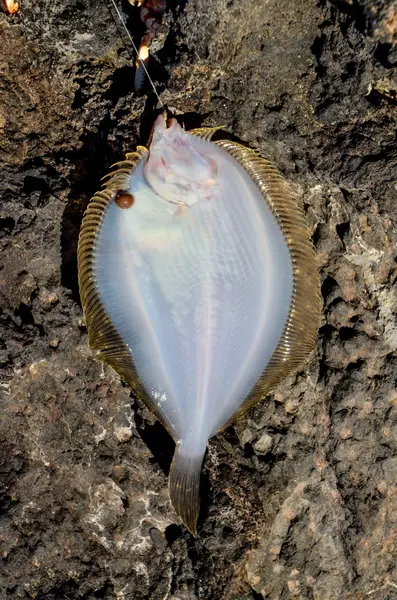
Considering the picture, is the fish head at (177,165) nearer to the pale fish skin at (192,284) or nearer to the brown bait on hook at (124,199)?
the pale fish skin at (192,284)

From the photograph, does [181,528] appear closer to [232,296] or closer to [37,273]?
[232,296]

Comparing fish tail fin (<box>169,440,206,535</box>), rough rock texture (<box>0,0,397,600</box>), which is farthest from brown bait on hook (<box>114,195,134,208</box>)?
fish tail fin (<box>169,440,206,535</box>)

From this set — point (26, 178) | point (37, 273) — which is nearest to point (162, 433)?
point (37, 273)

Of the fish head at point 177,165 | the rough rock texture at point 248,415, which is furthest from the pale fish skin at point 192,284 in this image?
the rough rock texture at point 248,415

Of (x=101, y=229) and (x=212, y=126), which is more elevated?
(x=212, y=126)

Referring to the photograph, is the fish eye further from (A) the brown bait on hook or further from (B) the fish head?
(B) the fish head

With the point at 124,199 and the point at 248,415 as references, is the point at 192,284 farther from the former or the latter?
the point at 248,415
